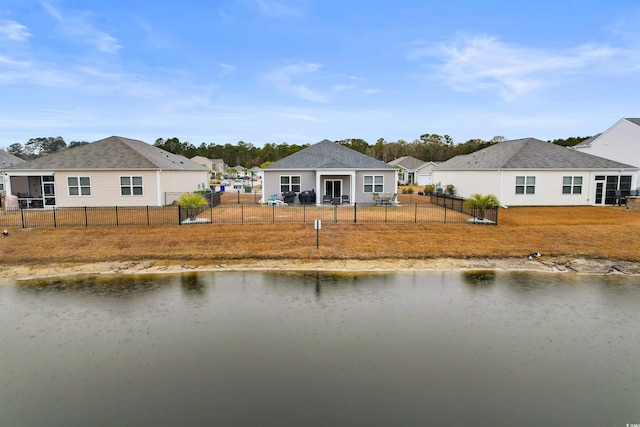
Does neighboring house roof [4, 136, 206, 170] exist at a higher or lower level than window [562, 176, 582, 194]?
higher

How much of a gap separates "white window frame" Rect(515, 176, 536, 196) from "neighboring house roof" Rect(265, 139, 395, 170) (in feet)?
28.9

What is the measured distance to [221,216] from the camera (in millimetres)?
23578

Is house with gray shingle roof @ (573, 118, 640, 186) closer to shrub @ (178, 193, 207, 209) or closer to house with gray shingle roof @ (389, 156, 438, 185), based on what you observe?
house with gray shingle roof @ (389, 156, 438, 185)

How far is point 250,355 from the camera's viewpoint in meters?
7.74

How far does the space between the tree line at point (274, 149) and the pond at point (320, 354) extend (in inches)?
3677

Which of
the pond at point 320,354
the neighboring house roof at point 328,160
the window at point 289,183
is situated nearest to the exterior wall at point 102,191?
the neighboring house roof at point 328,160

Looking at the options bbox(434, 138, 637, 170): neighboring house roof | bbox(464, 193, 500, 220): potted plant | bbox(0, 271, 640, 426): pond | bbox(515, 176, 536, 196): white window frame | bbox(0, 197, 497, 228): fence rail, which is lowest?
bbox(0, 271, 640, 426): pond

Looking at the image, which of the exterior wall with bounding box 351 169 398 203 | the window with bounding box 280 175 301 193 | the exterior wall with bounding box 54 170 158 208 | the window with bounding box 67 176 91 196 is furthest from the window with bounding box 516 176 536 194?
the window with bounding box 67 176 91 196

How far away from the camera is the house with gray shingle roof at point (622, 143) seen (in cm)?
3256

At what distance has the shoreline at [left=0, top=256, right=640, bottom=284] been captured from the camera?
14.1 meters

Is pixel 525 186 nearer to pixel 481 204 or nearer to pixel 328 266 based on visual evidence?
pixel 481 204

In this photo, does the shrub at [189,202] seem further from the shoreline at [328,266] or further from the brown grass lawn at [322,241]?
the shoreline at [328,266]

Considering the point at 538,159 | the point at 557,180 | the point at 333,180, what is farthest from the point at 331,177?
the point at 557,180

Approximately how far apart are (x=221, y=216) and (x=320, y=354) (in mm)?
17015
